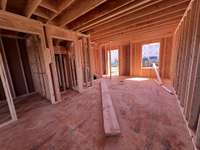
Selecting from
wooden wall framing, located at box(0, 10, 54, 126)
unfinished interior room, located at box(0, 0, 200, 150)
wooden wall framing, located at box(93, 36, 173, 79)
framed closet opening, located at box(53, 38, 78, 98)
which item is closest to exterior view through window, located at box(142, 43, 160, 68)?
wooden wall framing, located at box(93, 36, 173, 79)

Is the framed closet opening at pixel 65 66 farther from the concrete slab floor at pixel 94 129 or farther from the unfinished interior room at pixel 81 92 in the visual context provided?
the concrete slab floor at pixel 94 129

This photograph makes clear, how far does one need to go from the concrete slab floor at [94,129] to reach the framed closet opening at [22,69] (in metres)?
1.07

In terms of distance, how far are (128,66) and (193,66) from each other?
5.54 m

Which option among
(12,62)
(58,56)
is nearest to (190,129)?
(58,56)

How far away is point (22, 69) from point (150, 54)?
7.16 meters

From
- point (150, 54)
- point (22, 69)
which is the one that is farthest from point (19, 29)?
point (150, 54)

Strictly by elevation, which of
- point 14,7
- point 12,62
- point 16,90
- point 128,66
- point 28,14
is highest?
point 14,7

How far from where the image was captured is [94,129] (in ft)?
6.07

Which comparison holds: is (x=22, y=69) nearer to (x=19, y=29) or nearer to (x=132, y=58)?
(x=19, y=29)

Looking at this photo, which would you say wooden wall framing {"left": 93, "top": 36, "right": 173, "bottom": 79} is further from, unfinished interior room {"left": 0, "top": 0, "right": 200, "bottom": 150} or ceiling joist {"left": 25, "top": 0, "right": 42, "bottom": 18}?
ceiling joist {"left": 25, "top": 0, "right": 42, "bottom": 18}

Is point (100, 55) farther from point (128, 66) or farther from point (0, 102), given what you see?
point (0, 102)

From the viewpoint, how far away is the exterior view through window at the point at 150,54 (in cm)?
596

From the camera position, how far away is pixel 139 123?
1944mm

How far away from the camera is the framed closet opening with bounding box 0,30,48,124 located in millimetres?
3232
